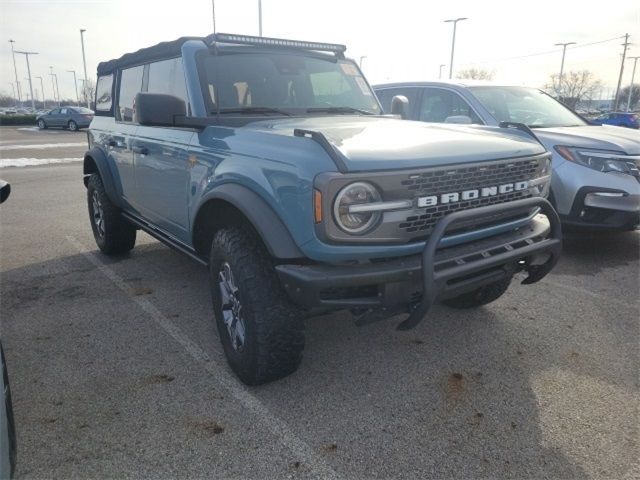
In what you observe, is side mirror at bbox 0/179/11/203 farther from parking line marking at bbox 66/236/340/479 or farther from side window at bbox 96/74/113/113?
side window at bbox 96/74/113/113

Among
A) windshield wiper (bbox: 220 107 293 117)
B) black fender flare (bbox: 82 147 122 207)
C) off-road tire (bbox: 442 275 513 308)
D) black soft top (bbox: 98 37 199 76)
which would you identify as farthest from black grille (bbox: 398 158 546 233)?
black fender flare (bbox: 82 147 122 207)

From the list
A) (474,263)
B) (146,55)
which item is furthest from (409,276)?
(146,55)

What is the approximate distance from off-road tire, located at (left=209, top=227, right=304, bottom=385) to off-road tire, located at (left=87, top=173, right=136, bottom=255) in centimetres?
273

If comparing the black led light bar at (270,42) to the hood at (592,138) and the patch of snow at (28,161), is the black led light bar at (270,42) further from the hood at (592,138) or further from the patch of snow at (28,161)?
the patch of snow at (28,161)

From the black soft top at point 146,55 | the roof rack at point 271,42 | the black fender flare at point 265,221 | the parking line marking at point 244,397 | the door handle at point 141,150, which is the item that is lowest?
the parking line marking at point 244,397

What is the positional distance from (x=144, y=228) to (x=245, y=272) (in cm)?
217

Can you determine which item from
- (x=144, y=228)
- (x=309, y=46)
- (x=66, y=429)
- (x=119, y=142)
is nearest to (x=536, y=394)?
(x=66, y=429)

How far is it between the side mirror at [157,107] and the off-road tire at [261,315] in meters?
0.91

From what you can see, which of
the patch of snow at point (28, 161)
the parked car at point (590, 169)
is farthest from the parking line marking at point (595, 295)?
the patch of snow at point (28, 161)

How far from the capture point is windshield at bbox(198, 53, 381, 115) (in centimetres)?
344

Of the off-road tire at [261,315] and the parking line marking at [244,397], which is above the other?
the off-road tire at [261,315]

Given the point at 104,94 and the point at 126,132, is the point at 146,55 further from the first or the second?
the point at 104,94

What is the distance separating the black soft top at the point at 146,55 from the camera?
3.65m

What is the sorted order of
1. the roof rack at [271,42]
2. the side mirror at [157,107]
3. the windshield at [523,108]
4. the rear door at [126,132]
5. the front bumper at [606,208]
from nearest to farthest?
the side mirror at [157,107] < the roof rack at [271,42] < the rear door at [126,132] < the front bumper at [606,208] < the windshield at [523,108]
